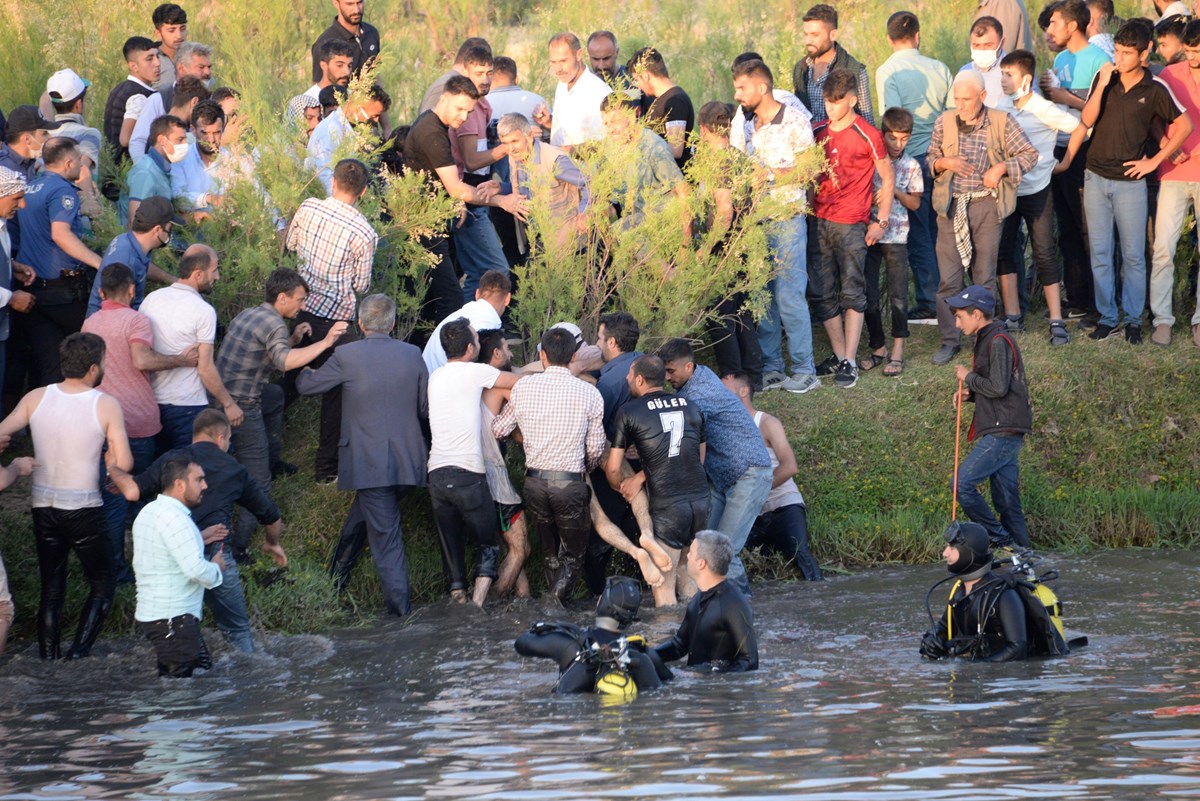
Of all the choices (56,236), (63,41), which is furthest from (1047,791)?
(63,41)

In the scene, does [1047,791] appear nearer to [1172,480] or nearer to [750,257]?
[750,257]

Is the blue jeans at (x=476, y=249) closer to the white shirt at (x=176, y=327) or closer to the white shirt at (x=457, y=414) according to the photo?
the white shirt at (x=457, y=414)

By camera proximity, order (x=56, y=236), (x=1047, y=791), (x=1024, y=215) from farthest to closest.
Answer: (x=1024, y=215), (x=56, y=236), (x=1047, y=791)

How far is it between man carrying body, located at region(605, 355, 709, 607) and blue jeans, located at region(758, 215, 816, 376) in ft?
8.67

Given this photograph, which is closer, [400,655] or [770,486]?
[400,655]

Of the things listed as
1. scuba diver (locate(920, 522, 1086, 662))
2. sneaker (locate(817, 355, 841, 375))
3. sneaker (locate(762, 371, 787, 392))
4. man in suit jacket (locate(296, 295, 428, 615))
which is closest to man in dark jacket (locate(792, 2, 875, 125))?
sneaker (locate(817, 355, 841, 375))

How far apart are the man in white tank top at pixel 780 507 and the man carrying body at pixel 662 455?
0.88 metres

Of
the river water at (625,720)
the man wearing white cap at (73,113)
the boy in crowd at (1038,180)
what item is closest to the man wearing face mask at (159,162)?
the man wearing white cap at (73,113)

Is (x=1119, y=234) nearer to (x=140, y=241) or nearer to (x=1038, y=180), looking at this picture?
(x=1038, y=180)

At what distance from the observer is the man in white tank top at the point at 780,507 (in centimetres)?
1182

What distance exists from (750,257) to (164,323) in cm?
465

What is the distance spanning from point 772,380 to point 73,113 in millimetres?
6185

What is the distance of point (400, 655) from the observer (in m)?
9.92

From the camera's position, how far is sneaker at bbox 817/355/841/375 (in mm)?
13812
